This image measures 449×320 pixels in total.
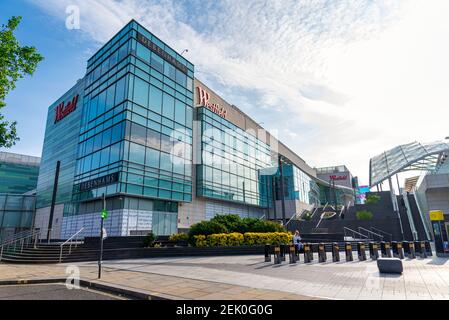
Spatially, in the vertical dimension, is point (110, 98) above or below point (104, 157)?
above

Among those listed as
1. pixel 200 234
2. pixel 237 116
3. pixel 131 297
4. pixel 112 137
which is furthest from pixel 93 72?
pixel 131 297

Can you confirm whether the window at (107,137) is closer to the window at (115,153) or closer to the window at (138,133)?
the window at (115,153)

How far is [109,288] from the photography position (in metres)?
9.22

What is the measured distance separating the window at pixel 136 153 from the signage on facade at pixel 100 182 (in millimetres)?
2118

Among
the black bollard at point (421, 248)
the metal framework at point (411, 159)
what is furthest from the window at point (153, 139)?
the metal framework at point (411, 159)

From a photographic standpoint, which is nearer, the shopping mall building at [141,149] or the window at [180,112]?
the shopping mall building at [141,149]

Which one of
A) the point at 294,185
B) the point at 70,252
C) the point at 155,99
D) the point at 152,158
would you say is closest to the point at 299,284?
the point at 70,252

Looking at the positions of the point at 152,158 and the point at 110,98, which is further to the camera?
the point at 110,98

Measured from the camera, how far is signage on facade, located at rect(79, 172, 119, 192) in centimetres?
2519

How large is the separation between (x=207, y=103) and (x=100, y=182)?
17.7 meters

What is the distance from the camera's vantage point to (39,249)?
20.6 m

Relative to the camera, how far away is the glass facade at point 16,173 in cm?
6994

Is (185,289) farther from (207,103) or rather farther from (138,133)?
(207,103)

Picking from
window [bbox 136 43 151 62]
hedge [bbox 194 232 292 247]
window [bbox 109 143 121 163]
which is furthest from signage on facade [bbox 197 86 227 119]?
hedge [bbox 194 232 292 247]
